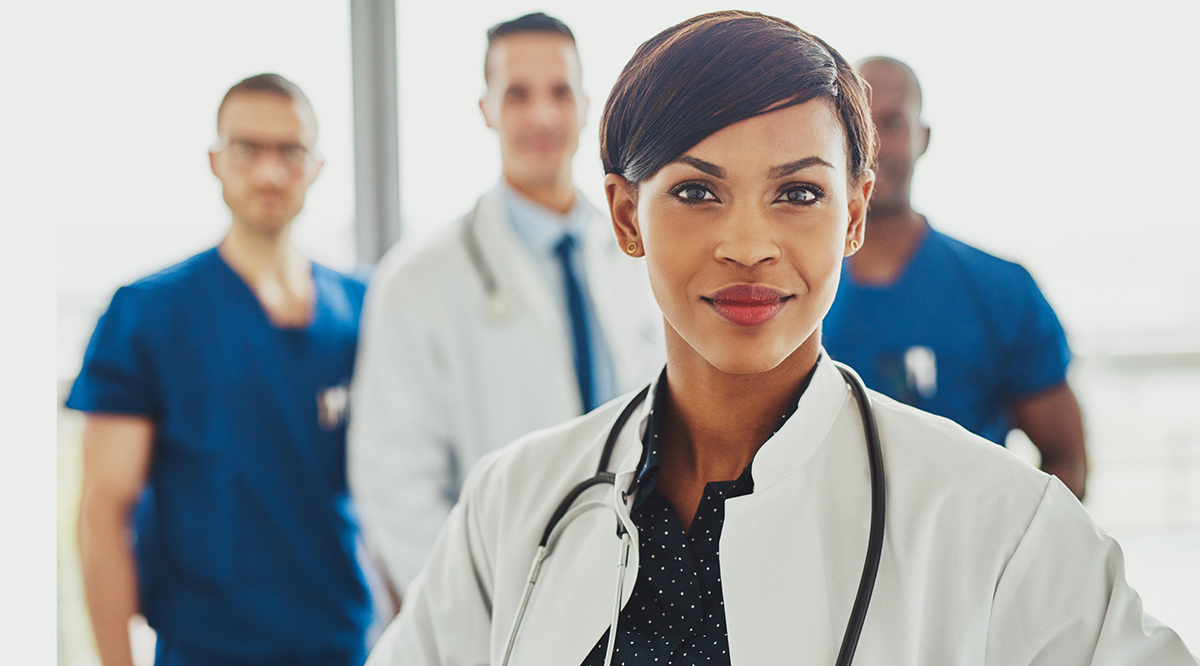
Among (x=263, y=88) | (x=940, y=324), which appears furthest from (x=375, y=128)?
(x=940, y=324)

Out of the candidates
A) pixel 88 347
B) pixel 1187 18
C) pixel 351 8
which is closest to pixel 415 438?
pixel 88 347

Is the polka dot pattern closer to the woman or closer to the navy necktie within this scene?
the woman

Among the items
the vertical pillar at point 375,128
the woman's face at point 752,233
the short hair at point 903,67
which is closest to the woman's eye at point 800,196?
the woman's face at point 752,233

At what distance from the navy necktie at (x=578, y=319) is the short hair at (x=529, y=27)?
0.38m

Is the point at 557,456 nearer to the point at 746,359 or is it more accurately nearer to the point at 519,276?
the point at 746,359

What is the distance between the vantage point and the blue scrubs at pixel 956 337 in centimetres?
125

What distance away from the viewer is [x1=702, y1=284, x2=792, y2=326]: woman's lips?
0.68m

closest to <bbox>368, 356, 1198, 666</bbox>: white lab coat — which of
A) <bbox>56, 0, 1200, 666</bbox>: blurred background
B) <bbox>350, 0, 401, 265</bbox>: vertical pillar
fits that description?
<bbox>56, 0, 1200, 666</bbox>: blurred background

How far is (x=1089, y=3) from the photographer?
183 cm

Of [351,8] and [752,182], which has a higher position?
[351,8]

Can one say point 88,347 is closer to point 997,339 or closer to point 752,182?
point 752,182

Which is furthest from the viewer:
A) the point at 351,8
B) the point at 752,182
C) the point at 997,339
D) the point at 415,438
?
the point at 351,8

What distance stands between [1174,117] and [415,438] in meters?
1.77

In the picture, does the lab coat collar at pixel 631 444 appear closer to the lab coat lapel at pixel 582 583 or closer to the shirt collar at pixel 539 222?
the lab coat lapel at pixel 582 583
